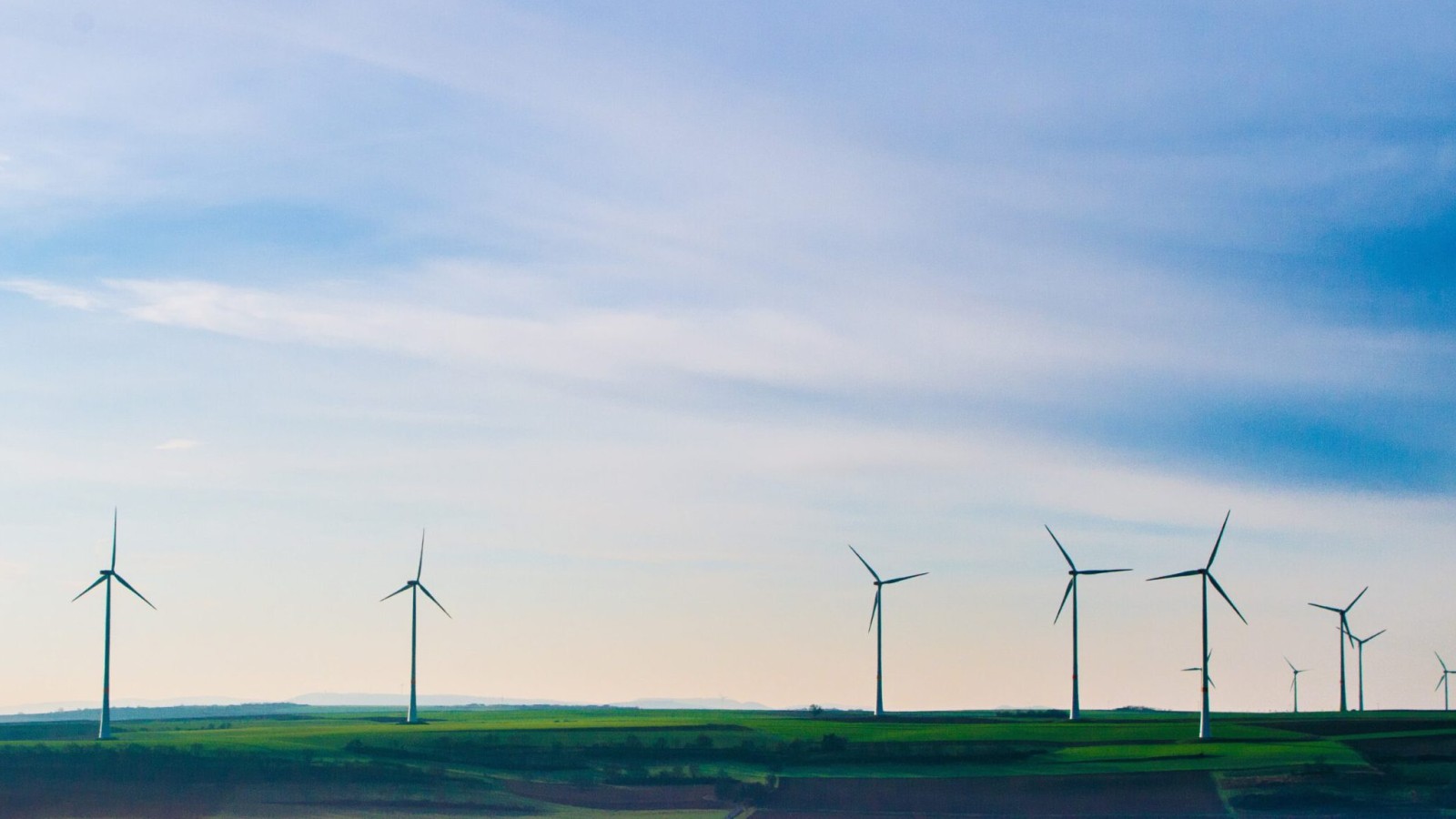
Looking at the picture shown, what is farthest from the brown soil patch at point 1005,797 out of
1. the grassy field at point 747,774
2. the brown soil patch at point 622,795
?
the brown soil patch at point 622,795

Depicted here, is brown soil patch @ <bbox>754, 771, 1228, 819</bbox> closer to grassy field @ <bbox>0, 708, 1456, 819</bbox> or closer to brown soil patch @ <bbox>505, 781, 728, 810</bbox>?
grassy field @ <bbox>0, 708, 1456, 819</bbox>

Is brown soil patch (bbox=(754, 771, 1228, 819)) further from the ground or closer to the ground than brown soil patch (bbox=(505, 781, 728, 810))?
further from the ground

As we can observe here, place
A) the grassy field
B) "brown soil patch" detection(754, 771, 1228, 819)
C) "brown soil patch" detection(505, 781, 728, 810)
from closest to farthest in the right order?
"brown soil patch" detection(754, 771, 1228, 819) → the grassy field → "brown soil patch" detection(505, 781, 728, 810)

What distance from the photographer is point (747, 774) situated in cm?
11319

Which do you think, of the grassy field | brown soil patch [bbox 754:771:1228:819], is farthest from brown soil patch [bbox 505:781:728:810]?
brown soil patch [bbox 754:771:1228:819]

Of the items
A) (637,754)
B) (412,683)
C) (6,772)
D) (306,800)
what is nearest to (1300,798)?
(637,754)

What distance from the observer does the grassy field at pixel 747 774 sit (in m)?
97.6

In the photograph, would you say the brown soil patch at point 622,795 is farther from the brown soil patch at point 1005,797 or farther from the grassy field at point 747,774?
the brown soil patch at point 1005,797

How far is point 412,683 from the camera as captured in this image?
174875 millimetres

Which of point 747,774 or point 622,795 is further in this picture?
point 747,774

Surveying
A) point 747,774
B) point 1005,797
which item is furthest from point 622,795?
point 1005,797

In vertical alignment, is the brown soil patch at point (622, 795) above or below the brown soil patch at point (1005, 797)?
below

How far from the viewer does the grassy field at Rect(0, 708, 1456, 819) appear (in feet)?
320

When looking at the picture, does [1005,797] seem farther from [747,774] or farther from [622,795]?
[622,795]
